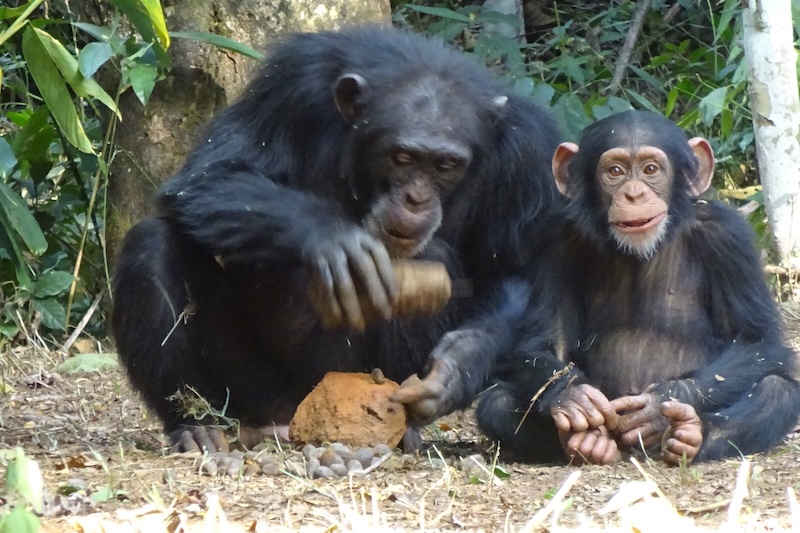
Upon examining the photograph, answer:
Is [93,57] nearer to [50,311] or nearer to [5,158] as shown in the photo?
[5,158]

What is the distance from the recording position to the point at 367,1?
238 inches

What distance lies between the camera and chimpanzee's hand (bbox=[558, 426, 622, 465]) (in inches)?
158

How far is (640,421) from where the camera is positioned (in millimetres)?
4070

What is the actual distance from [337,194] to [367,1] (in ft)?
6.29

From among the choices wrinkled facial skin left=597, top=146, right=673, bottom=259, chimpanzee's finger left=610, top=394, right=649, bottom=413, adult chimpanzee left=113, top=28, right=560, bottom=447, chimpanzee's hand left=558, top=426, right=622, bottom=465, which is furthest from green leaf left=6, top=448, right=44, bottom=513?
wrinkled facial skin left=597, top=146, right=673, bottom=259

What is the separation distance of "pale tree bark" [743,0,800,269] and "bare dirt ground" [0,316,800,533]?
5.65ft

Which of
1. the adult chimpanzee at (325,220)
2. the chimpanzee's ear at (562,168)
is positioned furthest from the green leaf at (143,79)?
the chimpanzee's ear at (562,168)

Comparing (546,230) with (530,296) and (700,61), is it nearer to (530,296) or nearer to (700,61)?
(530,296)

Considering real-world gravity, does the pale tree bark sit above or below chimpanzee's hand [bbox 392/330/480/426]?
above

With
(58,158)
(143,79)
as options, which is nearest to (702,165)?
(143,79)

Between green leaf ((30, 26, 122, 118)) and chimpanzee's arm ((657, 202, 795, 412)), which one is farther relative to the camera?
chimpanzee's arm ((657, 202, 795, 412))

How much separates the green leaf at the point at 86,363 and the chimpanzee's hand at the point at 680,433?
134 inches

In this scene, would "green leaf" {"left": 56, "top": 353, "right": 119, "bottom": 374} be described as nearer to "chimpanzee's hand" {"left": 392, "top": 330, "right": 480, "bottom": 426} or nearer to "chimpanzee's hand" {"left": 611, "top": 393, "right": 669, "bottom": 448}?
"chimpanzee's hand" {"left": 392, "top": 330, "right": 480, "bottom": 426}

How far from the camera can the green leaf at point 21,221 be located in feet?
16.8
